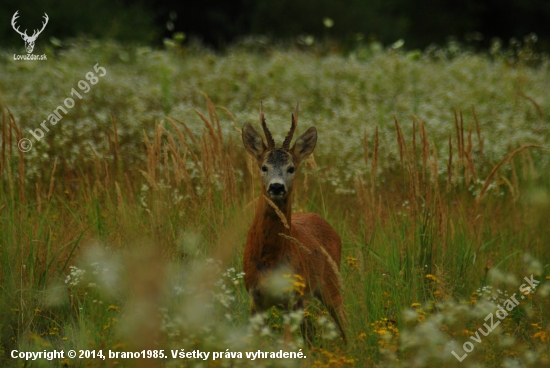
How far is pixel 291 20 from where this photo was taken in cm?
2786

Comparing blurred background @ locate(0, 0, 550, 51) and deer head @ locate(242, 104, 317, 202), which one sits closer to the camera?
deer head @ locate(242, 104, 317, 202)

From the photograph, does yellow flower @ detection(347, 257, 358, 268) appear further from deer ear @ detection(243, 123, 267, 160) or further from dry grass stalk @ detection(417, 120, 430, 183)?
deer ear @ detection(243, 123, 267, 160)

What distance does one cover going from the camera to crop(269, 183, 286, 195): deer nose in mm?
4312

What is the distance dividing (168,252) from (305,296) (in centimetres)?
94

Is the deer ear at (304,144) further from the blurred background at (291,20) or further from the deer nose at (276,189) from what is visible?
the blurred background at (291,20)

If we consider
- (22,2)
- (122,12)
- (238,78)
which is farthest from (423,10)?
(238,78)

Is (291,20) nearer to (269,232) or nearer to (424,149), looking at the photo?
(424,149)

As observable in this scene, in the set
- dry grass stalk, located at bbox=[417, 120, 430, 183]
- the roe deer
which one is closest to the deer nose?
the roe deer

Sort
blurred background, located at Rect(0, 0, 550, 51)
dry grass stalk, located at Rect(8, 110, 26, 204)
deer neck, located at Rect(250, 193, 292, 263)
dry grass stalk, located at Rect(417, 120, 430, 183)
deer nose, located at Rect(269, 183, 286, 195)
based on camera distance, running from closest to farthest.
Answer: deer nose, located at Rect(269, 183, 286, 195) < deer neck, located at Rect(250, 193, 292, 263) < dry grass stalk, located at Rect(417, 120, 430, 183) < dry grass stalk, located at Rect(8, 110, 26, 204) < blurred background, located at Rect(0, 0, 550, 51)

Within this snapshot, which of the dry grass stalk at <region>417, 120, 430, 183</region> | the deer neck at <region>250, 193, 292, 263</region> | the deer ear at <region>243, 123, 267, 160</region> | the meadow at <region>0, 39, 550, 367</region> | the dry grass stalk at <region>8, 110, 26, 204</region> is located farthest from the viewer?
the dry grass stalk at <region>8, 110, 26, 204</region>

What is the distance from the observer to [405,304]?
4594 mm

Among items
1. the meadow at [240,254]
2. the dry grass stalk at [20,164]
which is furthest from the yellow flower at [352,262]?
the dry grass stalk at [20,164]

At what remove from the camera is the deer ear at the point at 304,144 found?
15.7 feet

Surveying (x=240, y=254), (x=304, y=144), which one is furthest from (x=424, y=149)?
(x=240, y=254)
